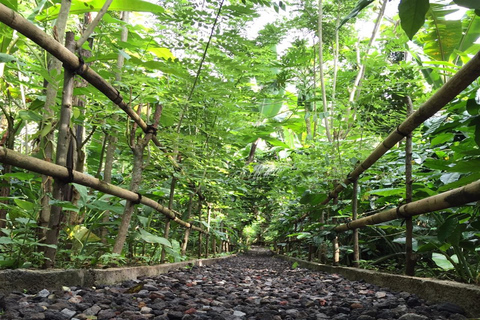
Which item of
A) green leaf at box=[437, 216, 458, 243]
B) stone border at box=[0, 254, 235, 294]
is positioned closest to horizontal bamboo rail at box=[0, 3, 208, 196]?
stone border at box=[0, 254, 235, 294]

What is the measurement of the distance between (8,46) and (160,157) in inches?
46.1

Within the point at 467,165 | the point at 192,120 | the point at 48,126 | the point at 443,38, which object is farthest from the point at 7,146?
the point at 443,38

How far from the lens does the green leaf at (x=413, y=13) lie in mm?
535

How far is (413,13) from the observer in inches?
21.9

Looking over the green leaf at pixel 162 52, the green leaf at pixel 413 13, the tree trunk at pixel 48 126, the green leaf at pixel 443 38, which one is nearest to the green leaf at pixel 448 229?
the green leaf at pixel 413 13

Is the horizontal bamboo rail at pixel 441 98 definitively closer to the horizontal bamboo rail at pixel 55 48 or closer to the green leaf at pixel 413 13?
the green leaf at pixel 413 13

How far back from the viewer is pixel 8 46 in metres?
1.93

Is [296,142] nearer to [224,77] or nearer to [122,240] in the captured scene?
[224,77]

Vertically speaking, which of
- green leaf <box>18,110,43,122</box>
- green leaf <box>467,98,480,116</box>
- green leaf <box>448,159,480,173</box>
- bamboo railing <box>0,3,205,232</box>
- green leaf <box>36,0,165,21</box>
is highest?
green leaf <box>36,0,165,21</box>

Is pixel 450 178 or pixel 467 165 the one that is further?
pixel 450 178

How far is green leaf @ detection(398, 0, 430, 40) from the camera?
54 centimetres

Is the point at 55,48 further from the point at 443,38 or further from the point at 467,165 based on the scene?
the point at 443,38

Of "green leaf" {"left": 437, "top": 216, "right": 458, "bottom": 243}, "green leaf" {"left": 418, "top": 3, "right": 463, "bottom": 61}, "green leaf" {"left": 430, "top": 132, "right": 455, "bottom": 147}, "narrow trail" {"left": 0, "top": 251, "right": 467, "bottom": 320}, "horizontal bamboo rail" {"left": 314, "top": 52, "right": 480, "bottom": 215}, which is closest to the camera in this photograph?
"narrow trail" {"left": 0, "top": 251, "right": 467, "bottom": 320}

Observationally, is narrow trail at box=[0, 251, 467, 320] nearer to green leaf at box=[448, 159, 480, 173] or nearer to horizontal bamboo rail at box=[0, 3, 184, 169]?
green leaf at box=[448, 159, 480, 173]
